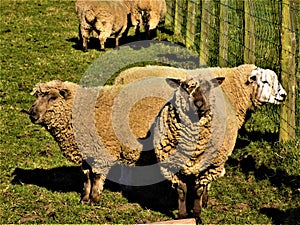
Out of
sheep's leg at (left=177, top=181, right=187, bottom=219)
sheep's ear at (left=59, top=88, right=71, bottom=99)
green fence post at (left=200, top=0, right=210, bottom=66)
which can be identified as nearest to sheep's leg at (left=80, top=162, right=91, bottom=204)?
sheep's ear at (left=59, top=88, right=71, bottom=99)

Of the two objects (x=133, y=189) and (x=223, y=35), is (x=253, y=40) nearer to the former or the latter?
(x=223, y=35)

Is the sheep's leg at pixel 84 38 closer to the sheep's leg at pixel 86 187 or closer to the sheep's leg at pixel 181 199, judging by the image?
the sheep's leg at pixel 86 187

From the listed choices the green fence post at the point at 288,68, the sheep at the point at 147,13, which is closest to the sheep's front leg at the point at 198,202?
the green fence post at the point at 288,68

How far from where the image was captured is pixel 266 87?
6820 millimetres

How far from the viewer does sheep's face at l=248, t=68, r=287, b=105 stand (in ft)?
22.2

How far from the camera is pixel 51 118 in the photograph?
19.7ft

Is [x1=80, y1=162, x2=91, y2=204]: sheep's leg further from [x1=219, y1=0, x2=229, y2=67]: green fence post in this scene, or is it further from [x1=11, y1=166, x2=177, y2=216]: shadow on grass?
[x1=219, y1=0, x2=229, y2=67]: green fence post

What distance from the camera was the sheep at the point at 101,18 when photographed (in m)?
12.8

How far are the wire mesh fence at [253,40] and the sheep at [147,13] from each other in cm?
65

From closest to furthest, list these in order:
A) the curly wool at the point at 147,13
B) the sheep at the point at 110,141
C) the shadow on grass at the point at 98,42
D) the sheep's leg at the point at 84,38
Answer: the sheep at the point at 110,141
the sheep's leg at the point at 84,38
the shadow on grass at the point at 98,42
the curly wool at the point at 147,13

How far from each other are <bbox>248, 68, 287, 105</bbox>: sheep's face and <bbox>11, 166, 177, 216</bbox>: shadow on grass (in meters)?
1.58

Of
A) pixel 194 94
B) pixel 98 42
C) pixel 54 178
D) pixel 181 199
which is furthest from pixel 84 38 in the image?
pixel 194 94

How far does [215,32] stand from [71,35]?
5280mm

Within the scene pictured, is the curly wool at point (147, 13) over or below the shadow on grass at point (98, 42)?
over
